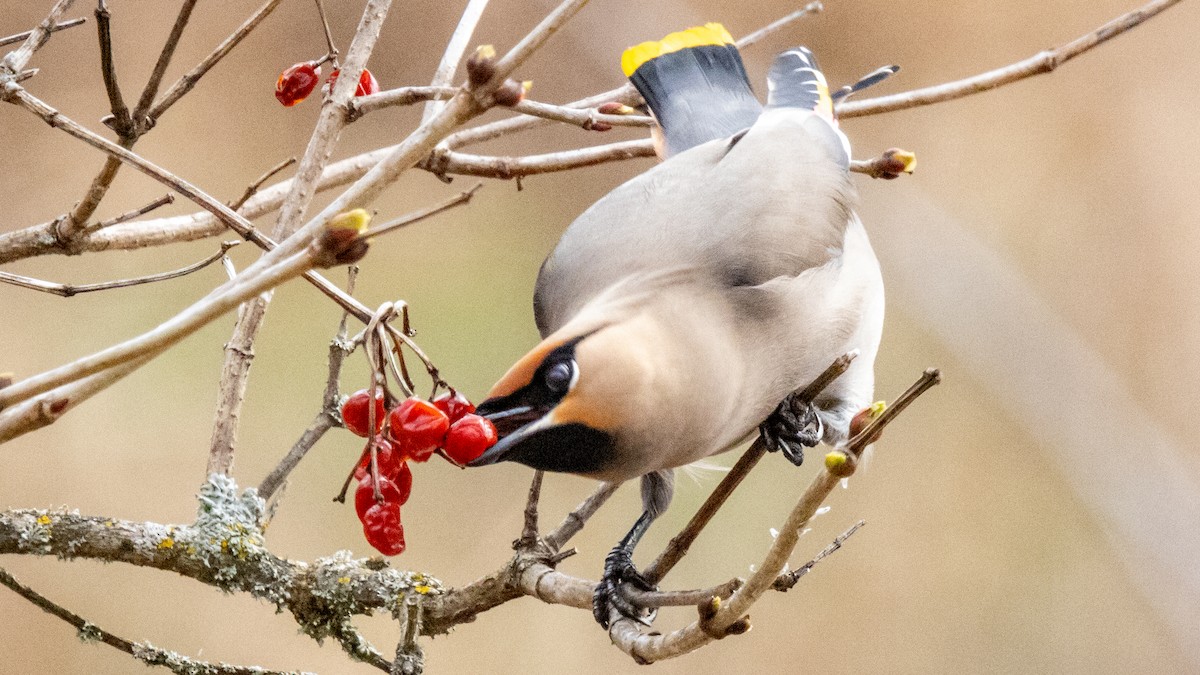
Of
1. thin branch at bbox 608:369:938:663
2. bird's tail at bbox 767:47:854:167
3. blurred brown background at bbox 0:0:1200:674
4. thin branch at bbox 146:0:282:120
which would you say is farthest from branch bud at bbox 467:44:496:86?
blurred brown background at bbox 0:0:1200:674

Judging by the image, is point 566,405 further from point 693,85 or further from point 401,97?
point 693,85

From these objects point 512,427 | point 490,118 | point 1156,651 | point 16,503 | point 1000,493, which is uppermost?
point 490,118

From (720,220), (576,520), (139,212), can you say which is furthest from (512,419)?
(720,220)

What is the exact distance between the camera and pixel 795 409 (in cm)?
159

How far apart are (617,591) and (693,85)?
0.80 metres

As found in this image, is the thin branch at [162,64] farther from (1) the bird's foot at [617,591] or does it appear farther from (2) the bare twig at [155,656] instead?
(1) the bird's foot at [617,591]

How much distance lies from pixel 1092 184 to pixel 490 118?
1.52m

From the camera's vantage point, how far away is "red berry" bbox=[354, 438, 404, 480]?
42.9 inches

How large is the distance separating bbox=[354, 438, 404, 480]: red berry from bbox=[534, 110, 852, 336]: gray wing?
0.40m

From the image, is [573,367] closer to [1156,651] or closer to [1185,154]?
[1156,651]

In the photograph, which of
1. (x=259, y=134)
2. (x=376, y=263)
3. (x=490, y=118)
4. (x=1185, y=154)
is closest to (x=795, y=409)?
(x=376, y=263)

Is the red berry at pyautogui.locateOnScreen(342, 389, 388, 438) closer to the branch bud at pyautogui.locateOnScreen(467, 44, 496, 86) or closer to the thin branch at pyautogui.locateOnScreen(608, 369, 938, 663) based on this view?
the thin branch at pyautogui.locateOnScreen(608, 369, 938, 663)

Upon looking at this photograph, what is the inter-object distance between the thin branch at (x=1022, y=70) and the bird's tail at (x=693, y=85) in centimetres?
30

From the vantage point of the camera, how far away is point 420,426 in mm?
1046
